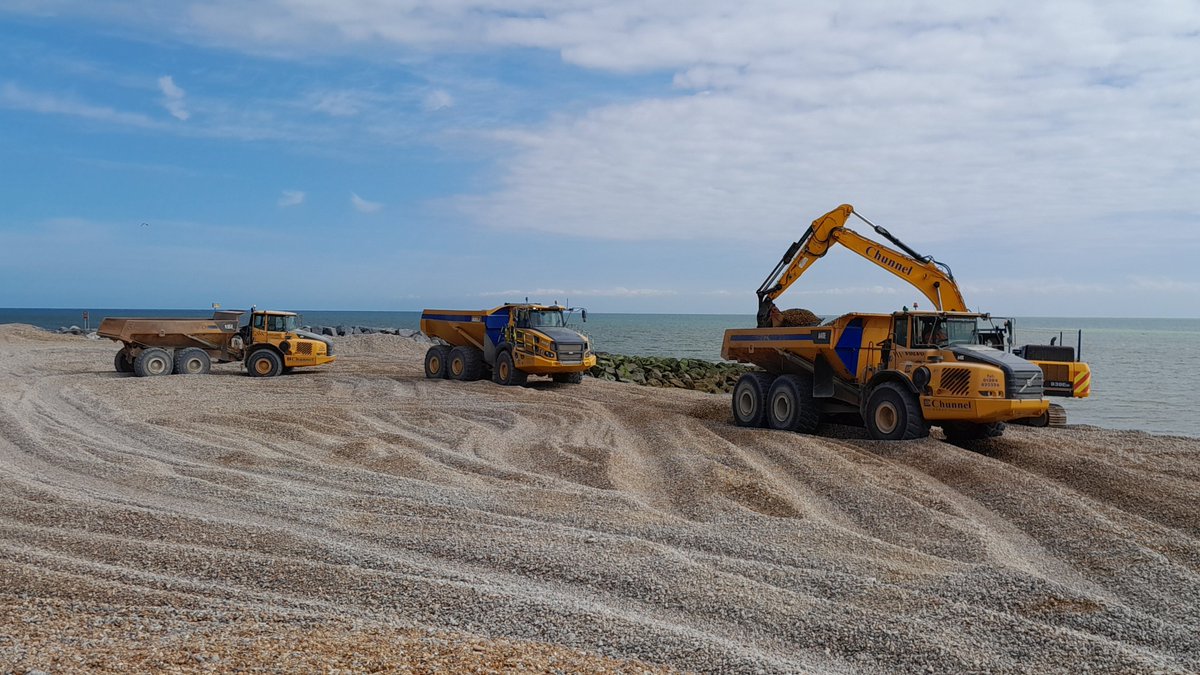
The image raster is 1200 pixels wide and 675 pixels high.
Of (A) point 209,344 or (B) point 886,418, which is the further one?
(A) point 209,344

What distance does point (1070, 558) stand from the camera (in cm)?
768

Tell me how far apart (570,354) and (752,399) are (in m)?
6.78

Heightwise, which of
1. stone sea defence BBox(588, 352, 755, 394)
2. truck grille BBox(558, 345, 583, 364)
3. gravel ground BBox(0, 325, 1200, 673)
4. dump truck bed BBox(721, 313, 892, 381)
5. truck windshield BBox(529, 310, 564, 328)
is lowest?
gravel ground BBox(0, 325, 1200, 673)

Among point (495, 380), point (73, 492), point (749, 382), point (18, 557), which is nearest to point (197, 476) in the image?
point (73, 492)

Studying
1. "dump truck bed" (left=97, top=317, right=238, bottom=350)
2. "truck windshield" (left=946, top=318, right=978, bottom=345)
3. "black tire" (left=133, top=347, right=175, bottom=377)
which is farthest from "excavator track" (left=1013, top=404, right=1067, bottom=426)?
"black tire" (left=133, top=347, right=175, bottom=377)

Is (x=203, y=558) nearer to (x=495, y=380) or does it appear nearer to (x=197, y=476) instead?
(x=197, y=476)

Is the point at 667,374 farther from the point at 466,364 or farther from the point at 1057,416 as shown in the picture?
the point at 1057,416

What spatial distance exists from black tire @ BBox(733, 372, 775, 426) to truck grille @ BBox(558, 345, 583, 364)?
20.5ft

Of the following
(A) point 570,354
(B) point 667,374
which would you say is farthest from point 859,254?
(B) point 667,374

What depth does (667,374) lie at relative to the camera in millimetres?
28578

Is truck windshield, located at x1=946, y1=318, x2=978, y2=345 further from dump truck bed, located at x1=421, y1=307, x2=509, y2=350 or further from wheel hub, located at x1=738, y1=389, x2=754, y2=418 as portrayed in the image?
dump truck bed, located at x1=421, y1=307, x2=509, y2=350

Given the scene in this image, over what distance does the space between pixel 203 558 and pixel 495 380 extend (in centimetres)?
1536

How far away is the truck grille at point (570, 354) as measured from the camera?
21.1 metres

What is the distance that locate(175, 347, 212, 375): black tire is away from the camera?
23234 millimetres
